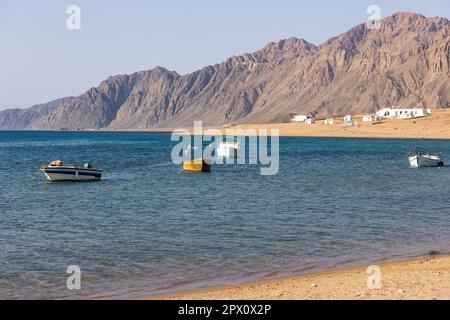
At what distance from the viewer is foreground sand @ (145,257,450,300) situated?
1892 cm

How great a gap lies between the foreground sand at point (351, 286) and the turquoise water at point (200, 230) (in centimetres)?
150

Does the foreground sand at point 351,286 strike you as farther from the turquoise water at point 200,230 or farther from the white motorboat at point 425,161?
the white motorboat at point 425,161

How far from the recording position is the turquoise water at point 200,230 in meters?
24.0

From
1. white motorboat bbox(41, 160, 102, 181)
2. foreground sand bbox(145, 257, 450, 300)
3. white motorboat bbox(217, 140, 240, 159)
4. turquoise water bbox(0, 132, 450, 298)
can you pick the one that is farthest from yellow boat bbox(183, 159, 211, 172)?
foreground sand bbox(145, 257, 450, 300)

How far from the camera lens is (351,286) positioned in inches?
802

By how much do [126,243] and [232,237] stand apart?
193 inches

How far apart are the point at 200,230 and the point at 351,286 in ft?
46.7

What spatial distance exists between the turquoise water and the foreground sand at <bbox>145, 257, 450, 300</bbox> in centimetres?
150

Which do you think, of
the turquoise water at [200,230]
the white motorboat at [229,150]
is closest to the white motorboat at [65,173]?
the turquoise water at [200,230]

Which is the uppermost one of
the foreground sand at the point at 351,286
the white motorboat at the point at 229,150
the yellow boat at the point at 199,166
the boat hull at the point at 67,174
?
the white motorboat at the point at 229,150

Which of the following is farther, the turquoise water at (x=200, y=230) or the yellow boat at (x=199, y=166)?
the yellow boat at (x=199, y=166)

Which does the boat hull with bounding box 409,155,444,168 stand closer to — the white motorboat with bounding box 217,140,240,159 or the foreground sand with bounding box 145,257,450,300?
the white motorboat with bounding box 217,140,240,159

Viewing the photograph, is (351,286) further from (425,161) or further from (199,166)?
(425,161)
